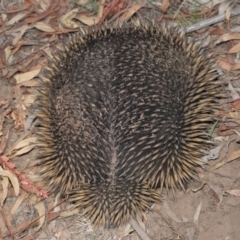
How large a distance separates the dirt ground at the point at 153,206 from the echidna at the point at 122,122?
0.51 feet

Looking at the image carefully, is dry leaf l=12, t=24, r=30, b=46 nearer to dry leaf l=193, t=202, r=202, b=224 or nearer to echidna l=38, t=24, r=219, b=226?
echidna l=38, t=24, r=219, b=226

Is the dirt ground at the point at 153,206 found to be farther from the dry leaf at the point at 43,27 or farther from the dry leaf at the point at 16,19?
the dry leaf at the point at 16,19

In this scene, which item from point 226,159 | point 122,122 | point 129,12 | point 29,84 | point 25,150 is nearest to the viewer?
point 122,122

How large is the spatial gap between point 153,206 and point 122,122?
77 cm

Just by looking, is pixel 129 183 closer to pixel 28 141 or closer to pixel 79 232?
pixel 79 232

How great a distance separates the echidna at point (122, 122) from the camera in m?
3.54

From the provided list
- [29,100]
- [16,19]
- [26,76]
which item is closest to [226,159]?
[29,100]

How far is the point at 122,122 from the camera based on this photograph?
3512 millimetres

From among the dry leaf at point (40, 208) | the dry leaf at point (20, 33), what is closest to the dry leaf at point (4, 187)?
the dry leaf at point (40, 208)

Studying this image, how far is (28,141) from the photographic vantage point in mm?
4344

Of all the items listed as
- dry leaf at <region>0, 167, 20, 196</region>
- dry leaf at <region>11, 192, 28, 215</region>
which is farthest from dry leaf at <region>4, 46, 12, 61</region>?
dry leaf at <region>11, 192, 28, 215</region>

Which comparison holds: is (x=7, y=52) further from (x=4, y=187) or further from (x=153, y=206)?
(x=153, y=206)

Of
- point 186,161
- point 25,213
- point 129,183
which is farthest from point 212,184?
point 25,213

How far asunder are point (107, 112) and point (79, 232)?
3.10ft
